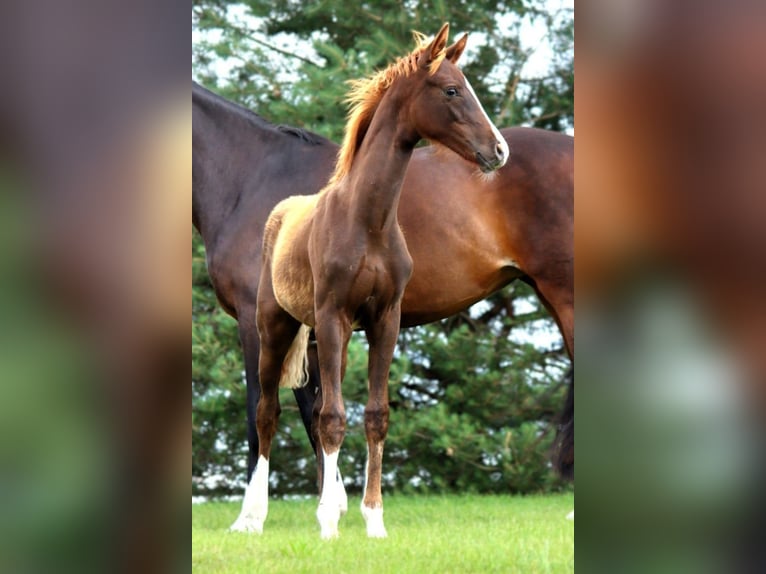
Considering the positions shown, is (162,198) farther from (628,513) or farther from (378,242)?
(378,242)

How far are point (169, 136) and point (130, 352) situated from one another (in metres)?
0.16

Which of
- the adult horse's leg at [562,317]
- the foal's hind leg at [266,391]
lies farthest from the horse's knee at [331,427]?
the adult horse's leg at [562,317]

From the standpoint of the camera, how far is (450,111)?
143 inches

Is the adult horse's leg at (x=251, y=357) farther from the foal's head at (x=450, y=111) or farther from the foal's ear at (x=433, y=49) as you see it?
the foal's ear at (x=433, y=49)

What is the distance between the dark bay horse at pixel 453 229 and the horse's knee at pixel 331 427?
113 centimetres

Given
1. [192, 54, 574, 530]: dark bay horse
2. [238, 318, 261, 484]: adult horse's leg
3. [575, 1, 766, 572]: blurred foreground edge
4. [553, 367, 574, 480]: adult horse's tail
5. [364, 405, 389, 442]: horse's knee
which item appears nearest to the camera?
[575, 1, 766, 572]: blurred foreground edge

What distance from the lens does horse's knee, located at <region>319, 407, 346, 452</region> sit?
12.3 ft

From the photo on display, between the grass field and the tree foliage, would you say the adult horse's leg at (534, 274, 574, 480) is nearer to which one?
the grass field

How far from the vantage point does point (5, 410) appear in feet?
2.19

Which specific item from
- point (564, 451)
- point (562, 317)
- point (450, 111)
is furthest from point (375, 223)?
point (564, 451)

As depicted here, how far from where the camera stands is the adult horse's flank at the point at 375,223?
3643 millimetres

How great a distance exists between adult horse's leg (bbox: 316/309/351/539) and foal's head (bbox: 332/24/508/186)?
813 millimetres

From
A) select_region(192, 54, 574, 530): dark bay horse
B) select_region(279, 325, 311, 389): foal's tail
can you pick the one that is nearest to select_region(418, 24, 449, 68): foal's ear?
select_region(192, 54, 574, 530): dark bay horse

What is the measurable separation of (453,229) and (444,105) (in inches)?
53.7
